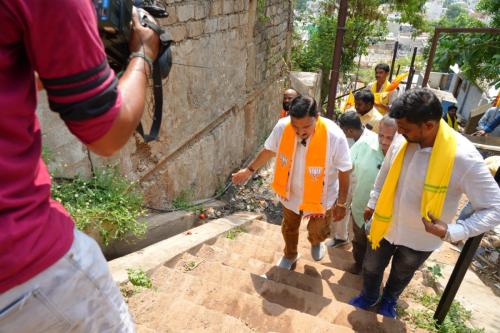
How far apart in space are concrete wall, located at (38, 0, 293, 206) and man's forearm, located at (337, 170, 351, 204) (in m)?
1.94

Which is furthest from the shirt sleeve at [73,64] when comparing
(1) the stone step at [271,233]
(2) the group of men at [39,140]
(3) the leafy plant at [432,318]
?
(1) the stone step at [271,233]

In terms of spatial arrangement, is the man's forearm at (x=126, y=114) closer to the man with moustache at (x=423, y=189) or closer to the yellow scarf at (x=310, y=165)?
the man with moustache at (x=423, y=189)

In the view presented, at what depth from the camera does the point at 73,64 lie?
81 cm

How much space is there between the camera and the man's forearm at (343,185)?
3.07 meters

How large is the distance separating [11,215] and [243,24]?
5.26 meters

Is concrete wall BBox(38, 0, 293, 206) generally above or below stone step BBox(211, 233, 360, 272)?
above

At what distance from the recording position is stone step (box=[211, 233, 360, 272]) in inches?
146

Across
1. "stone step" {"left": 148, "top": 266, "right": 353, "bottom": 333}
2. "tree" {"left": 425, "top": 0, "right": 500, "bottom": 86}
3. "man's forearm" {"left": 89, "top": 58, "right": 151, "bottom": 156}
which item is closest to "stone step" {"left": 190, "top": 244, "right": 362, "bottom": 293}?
"stone step" {"left": 148, "top": 266, "right": 353, "bottom": 333}

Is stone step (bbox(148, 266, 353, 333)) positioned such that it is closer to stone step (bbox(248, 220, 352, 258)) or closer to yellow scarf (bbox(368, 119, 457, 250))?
yellow scarf (bbox(368, 119, 457, 250))

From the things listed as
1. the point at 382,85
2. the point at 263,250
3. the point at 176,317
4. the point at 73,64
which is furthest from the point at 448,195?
the point at 382,85

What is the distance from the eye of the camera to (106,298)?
3.58 ft

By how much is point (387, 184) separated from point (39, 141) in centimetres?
216

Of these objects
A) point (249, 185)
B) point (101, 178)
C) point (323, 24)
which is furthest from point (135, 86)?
point (323, 24)

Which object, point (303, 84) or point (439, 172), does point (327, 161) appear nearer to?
point (439, 172)
